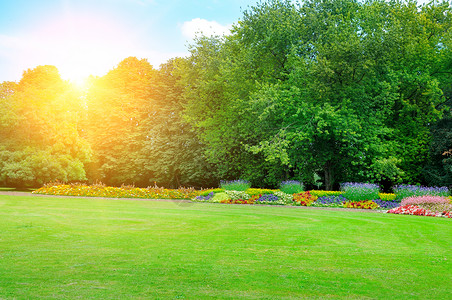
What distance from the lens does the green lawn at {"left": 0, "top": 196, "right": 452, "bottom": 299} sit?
199 inches

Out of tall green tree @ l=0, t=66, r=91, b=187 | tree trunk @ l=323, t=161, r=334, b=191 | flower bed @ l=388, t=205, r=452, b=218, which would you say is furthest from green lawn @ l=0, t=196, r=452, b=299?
tall green tree @ l=0, t=66, r=91, b=187

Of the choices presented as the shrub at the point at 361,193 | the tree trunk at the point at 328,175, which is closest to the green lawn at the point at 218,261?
the shrub at the point at 361,193

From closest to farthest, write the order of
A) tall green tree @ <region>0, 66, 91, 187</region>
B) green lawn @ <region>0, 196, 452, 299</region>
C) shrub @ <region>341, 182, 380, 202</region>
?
green lawn @ <region>0, 196, 452, 299</region>, shrub @ <region>341, 182, 380, 202</region>, tall green tree @ <region>0, 66, 91, 187</region>

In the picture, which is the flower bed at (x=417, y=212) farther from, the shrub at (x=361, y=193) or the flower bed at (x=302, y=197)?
the shrub at (x=361, y=193)

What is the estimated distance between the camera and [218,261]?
6684mm

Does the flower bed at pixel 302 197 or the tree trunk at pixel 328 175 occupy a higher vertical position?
the tree trunk at pixel 328 175

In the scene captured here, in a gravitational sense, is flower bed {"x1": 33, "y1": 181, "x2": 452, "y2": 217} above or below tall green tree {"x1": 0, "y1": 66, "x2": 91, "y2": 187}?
below

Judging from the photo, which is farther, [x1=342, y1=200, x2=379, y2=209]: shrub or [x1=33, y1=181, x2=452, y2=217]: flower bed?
[x1=342, y1=200, x2=379, y2=209]: shrub

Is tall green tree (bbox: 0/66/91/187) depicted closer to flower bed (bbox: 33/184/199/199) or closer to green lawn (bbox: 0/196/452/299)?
flower bed (bbox: 33/184/199/199)

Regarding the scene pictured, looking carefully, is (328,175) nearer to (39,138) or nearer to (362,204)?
(362,204)

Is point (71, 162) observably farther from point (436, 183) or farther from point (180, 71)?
point (436, 183)

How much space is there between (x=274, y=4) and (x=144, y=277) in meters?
26.6

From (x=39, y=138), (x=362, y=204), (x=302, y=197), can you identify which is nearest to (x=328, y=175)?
(x=302, y=197)

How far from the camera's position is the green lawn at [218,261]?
5.07m
